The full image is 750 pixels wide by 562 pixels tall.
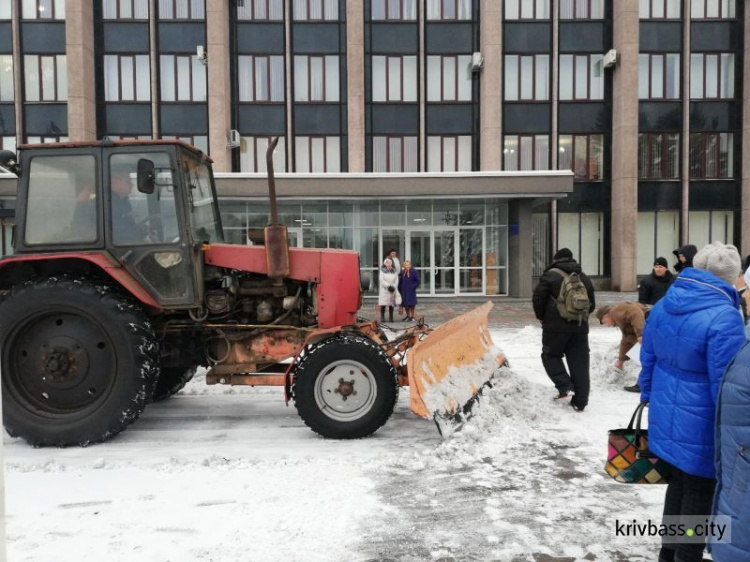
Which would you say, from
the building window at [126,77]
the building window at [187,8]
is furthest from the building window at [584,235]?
the building window at [126,77]

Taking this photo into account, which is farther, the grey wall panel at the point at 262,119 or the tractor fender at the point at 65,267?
the grey wall panel at the point at 262,119

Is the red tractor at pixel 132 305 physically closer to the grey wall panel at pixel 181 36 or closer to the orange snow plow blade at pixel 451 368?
the orange snow plow blade at pixel 451 368

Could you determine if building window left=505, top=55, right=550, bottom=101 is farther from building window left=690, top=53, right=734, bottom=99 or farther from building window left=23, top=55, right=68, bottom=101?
building window left=23, top=55, right=68, bottom=101

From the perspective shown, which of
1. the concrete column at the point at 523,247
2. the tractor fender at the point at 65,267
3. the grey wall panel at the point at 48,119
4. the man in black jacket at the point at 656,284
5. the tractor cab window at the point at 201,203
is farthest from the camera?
the grey wall panel at the point at 48,119

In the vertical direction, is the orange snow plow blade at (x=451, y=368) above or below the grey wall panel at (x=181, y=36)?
below

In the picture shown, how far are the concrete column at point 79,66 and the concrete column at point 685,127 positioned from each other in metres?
23.7

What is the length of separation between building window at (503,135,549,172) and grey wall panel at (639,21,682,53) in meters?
5.44

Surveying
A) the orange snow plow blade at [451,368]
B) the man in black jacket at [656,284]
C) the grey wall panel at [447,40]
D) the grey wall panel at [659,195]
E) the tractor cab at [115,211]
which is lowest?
the orange snow plow blade at [451,368]

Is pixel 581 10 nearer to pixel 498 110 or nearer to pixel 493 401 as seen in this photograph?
pixel 498 110

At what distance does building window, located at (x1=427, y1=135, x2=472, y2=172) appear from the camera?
22.3 meters

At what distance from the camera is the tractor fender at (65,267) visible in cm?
481

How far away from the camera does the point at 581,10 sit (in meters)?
22.4

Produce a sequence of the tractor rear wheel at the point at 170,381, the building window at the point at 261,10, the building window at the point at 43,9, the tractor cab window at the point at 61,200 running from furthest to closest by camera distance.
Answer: the building window at the point at 261,10
the building window at the point at 43,9
the tractor rear wheel at the point at 170,381
the tractor cab window at the point at 61,200

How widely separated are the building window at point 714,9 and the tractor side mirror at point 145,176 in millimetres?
25175
